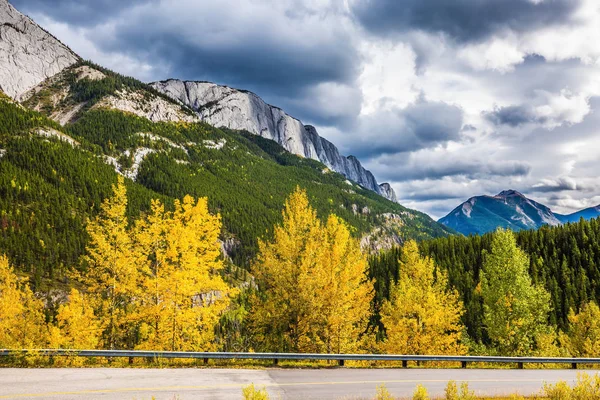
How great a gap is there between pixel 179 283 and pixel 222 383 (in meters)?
7.38

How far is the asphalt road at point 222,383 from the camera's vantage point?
481 inches

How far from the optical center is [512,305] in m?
31.5

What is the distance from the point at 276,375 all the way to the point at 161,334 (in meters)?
8.06

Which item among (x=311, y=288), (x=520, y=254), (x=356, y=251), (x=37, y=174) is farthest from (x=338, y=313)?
(x=37, y=174)

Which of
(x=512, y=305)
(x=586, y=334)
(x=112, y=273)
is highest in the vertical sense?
(x=112, y=273)

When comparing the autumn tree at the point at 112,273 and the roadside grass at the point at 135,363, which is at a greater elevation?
the autumn tree at the point at 112,273

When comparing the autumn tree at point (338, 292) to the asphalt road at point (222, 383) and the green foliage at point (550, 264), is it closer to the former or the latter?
the asphalt road at point (222, 383)

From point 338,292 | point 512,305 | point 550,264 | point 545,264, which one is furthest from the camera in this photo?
point 545,264

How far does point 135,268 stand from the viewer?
21.1 metres

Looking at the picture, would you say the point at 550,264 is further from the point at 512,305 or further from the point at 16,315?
the point at 16,315

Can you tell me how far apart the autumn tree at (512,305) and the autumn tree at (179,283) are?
78.5 feet

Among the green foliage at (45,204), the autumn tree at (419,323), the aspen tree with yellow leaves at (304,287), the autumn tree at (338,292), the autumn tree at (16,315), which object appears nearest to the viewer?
the aspen tree with yellow leaves at (304,287)

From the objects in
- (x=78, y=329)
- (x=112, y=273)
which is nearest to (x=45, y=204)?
(x=112, y=273)

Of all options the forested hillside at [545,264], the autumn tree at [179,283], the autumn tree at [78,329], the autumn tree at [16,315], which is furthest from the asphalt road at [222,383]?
the forested hillside at [545,264]
